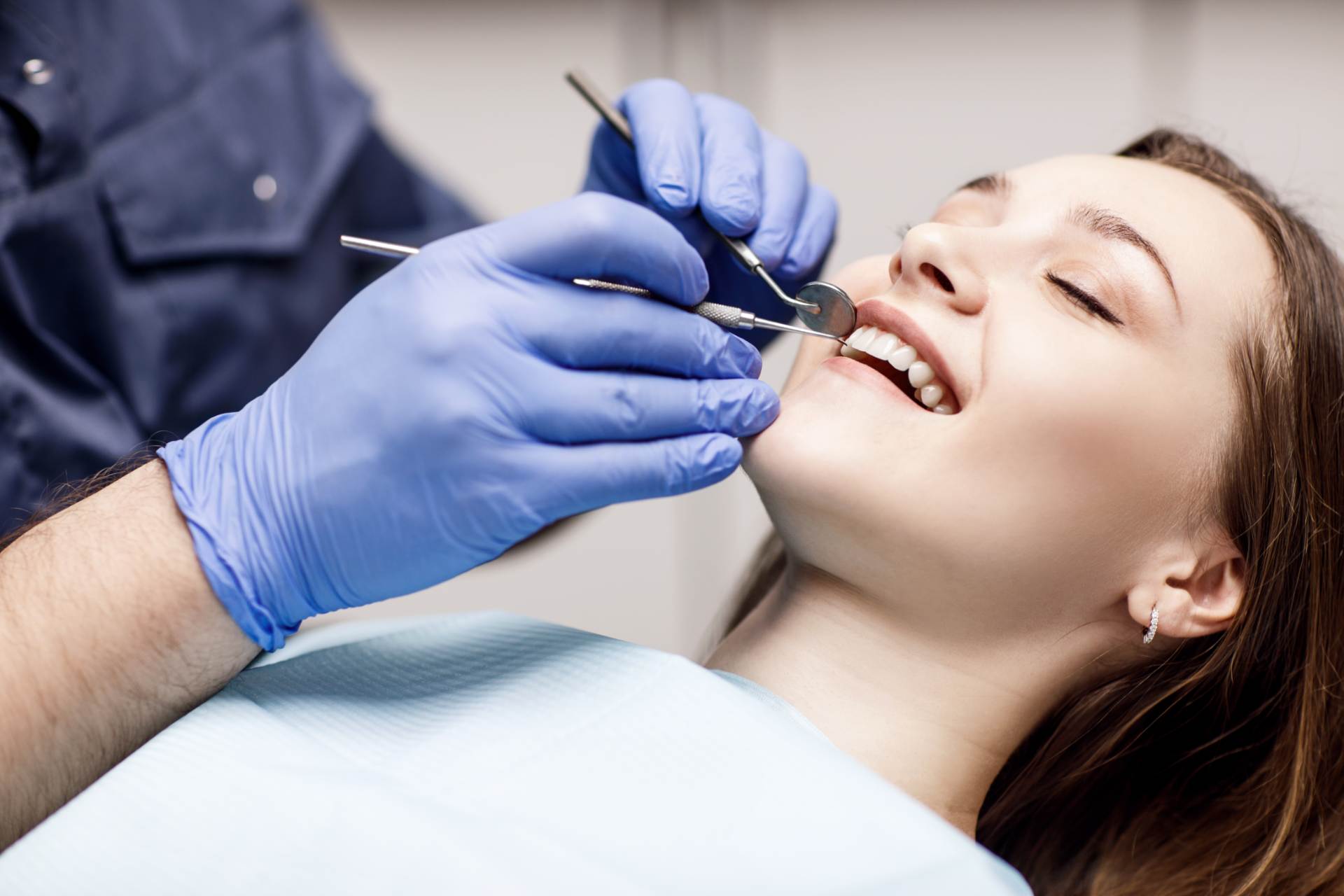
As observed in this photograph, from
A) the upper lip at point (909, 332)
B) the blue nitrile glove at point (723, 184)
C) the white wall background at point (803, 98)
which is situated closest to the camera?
the upper lip at point (909, 332)

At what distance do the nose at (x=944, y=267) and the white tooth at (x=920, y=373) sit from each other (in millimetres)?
66

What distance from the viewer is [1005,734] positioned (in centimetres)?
123

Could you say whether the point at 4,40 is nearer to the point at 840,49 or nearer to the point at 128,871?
the point at 128,871

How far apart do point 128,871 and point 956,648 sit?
2.68ft

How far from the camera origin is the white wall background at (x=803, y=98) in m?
2.15

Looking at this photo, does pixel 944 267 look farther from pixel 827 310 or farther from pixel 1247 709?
pixel 1247 709

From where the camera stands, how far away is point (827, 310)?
113 cm

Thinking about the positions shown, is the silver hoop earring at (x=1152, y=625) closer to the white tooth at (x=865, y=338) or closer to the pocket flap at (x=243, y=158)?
the white tooth at (x=865, y=338)

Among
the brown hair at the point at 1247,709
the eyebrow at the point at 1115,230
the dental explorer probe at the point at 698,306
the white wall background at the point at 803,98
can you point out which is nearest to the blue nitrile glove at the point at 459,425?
the dental explorer probe at the point at 698,306

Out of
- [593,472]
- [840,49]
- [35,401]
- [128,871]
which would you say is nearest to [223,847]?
[128,871]

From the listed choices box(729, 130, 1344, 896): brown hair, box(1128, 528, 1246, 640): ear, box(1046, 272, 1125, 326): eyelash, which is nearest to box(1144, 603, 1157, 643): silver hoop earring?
box(1128, 528, 1246, 640): ear

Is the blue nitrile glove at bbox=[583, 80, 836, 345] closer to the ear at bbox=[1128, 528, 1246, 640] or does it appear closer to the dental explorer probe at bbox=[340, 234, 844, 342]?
the dental explorer probe at bbox=[340, 234, 844, 342]

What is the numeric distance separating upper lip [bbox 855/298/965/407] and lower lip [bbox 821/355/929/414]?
0.13 ft

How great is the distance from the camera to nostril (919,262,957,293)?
112 cm
